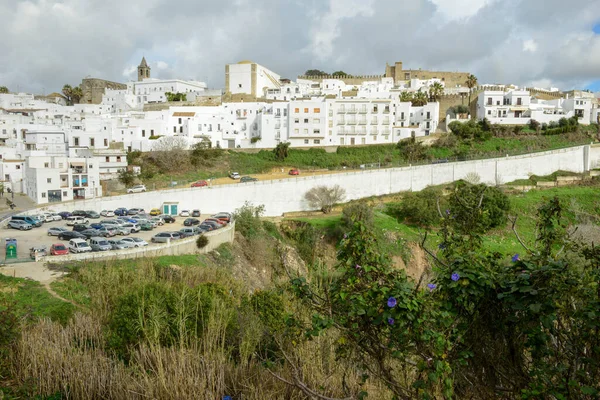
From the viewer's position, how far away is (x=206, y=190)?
96.3ft

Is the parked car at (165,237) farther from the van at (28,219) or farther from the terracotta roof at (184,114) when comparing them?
the terracotta roof at (184,114)

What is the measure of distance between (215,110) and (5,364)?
42914 millimetres

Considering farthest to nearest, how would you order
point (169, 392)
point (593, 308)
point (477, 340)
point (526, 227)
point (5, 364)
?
point (526, 227) → point (5, 364) → point (169, 392) → point (477, 340) → point (593, 308)

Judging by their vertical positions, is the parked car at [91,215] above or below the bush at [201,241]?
above

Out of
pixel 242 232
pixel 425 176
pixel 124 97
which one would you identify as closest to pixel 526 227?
pixel 425 176

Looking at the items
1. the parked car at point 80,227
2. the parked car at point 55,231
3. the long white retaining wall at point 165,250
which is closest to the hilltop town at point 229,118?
the parked car at point 80,227

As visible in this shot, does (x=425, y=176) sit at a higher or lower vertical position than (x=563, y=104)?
lower

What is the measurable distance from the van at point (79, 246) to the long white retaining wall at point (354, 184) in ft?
31.6

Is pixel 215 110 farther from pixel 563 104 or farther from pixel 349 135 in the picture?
pixel 563 104

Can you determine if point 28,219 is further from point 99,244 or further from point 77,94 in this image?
point 77,94

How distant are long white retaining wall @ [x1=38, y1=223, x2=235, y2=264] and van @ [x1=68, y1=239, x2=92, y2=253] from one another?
1.19m

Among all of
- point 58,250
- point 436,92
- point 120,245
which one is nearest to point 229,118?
point 436,92

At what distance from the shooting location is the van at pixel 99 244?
58.5 ft

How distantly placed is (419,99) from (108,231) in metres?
42.6
